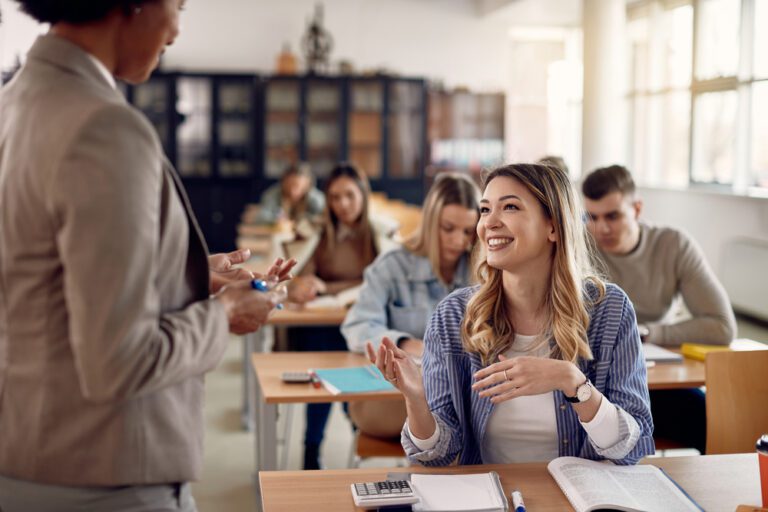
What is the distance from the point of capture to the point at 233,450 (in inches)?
165

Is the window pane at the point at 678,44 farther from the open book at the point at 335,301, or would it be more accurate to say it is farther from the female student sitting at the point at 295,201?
the open book at the point at 335,301

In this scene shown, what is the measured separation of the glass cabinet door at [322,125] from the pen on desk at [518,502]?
925 cm

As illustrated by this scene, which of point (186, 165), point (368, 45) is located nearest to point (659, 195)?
point (368, 45)

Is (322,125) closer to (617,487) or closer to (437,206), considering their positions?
(437,206)

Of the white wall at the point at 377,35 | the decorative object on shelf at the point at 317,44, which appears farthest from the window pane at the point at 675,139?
the decorative object on shelf at the point at 317,44

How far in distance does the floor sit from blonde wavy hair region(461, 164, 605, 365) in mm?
1834

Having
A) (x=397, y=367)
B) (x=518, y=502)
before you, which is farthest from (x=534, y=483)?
(x=397, y=367)

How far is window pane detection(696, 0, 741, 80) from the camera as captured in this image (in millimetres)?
7531

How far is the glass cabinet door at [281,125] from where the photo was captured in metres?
10.6

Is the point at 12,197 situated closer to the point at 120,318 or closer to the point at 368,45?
the point at 120,318


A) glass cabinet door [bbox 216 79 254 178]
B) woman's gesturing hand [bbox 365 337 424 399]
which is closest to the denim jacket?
woman's gesturing hand [bbox 365 337 424 399]

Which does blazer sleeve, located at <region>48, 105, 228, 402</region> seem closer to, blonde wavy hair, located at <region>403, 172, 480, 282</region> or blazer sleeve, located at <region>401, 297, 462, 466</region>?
blazer sleeve, located at <region>401, 297, 462, 466</region>

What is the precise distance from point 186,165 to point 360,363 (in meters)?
8.15

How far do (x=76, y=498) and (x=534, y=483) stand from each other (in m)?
0.90
